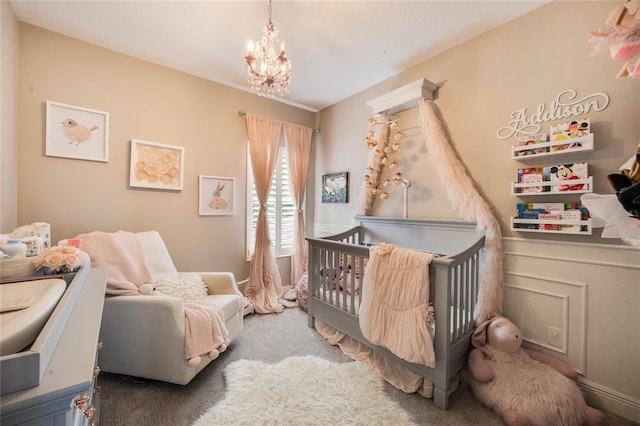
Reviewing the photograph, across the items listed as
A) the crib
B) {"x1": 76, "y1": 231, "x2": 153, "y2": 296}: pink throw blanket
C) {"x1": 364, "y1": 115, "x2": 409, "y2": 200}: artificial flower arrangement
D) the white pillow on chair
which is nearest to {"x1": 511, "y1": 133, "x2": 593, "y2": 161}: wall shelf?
the crib

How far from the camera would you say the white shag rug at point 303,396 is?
1.43 meters

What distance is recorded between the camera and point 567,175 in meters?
1.61

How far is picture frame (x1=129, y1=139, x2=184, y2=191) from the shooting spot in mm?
2424

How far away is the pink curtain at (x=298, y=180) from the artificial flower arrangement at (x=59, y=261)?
7.86ft

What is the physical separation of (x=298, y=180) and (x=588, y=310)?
2932 millimetres

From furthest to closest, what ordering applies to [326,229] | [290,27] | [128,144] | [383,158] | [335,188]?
1. [326,229]
2. [335,188]
3. [383,158]
4. [128,144]
5. [290,27]

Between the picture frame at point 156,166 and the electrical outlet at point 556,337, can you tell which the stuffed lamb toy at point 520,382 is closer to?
the electrical outlet at point 556,337

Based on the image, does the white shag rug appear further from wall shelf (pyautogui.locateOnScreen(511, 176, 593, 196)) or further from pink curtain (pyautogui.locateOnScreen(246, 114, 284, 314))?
wall shelf (pyautogui.locateOnScreen(511, 176, 593, 196))

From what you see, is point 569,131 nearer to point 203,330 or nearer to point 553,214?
point 553,214

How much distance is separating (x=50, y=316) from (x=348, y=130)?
309 cm

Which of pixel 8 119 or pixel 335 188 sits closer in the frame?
pixel 8 119

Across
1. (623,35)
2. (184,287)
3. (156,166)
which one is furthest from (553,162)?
(156,166)

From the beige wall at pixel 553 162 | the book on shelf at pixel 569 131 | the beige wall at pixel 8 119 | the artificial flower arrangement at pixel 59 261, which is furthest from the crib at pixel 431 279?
the beige wall at pixel 8 119

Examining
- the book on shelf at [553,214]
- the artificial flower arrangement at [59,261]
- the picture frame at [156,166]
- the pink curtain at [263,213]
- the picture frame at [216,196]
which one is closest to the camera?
the artificial flower arrangement at [59,261]
